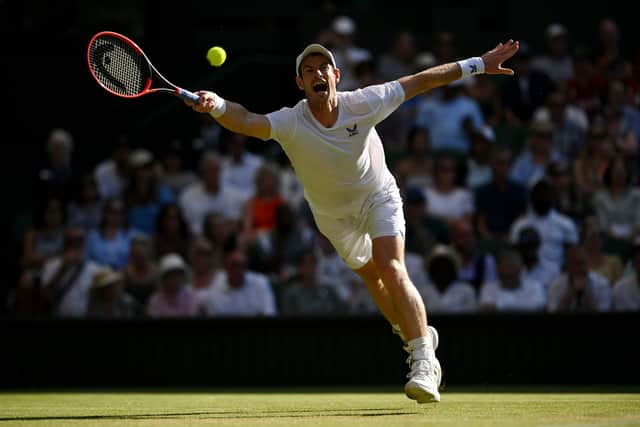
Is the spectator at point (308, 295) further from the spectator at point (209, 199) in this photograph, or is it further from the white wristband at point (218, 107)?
the white wristband at point (218, 107)

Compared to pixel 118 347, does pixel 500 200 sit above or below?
above

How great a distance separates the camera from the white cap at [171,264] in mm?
11367

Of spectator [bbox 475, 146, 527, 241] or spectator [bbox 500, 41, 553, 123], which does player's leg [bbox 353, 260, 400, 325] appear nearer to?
spectator [bbox 475, 146, 527, 241]

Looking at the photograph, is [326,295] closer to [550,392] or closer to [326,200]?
[550,392]

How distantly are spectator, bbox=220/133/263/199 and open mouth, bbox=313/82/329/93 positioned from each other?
5924 mm

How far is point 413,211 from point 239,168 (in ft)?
7.07

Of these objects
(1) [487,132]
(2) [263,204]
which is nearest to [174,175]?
(2) [263,204]

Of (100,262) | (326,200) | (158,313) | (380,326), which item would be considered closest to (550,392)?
(380,326)

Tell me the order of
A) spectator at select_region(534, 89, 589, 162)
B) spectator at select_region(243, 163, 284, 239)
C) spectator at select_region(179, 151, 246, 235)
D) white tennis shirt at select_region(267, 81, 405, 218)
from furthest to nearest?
spectator at select_region(534, 89, 589, 162)
spectator at select_region(179, 151, 246, 235)
spectator at select_region(243, 163, 284, 239)
white tennis shirt at select_region(267, 81, 405, 218)

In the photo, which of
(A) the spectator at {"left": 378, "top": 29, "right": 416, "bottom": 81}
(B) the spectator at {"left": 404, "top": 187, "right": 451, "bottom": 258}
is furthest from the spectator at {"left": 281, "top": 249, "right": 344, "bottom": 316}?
(A) the spectator at {"left": 378, "top": 29, "right": 416, "bottom": 81}

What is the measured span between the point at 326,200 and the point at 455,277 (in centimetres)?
417

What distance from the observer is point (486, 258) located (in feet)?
37.5

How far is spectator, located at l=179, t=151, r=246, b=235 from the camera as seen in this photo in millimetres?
12727

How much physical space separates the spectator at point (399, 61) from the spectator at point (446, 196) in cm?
190
